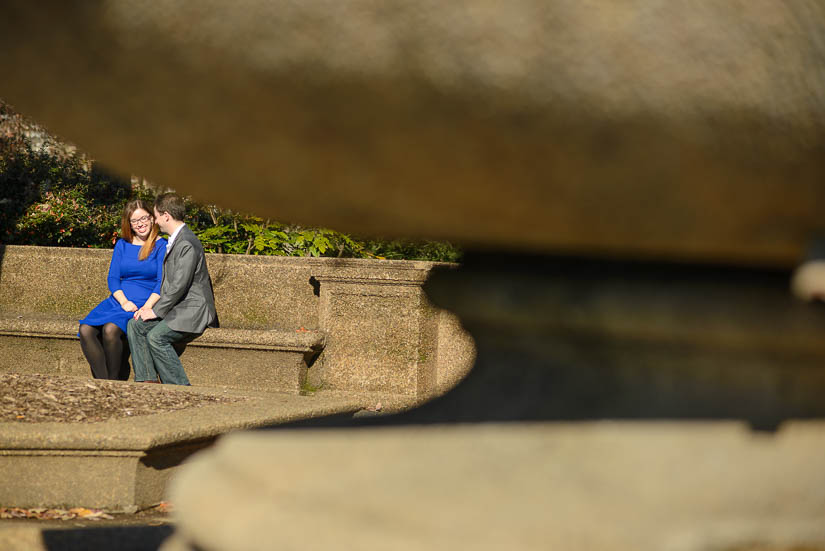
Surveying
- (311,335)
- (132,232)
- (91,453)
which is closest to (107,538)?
(91,453)

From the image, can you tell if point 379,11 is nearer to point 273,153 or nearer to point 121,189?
point 273,153

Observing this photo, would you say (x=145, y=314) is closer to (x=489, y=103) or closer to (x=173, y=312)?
(x=173, y=312)

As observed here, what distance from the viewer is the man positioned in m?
A: 7.29

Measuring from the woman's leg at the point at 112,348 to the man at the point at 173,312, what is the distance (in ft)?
0.41

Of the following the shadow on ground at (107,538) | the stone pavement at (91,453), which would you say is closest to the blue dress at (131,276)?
the stone pavement at (91,453)

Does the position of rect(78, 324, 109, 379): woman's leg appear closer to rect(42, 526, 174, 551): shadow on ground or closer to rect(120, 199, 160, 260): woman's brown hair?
rect(120, 199, 160, 260): woman's brown hair

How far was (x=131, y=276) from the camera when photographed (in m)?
7.75

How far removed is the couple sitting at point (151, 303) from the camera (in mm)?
7348

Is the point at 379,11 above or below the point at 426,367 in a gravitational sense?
above

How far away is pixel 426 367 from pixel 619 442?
6265 millimetres

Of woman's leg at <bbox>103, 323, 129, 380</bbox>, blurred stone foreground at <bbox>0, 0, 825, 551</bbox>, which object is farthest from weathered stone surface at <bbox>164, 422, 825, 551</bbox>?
woman's leg at <bbox>103, 323, 129, 380</bbox>

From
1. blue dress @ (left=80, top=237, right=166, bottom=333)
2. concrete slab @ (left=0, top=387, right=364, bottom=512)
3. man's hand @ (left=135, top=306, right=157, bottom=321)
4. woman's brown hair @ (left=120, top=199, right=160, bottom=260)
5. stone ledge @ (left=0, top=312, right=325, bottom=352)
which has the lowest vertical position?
concrete slab @ (left=0, top=387, right=364, bottom=512)

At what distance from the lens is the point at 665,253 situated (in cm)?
141

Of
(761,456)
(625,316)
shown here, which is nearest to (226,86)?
(625,316)
